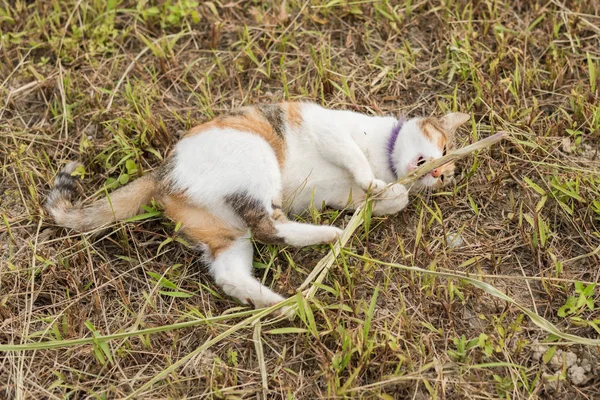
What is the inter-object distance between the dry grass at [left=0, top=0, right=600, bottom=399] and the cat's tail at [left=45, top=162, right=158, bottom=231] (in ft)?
0.32

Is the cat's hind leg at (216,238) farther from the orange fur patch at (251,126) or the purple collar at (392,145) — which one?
the purple collar at (392,145)

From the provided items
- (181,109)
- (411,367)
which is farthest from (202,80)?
(411,367)

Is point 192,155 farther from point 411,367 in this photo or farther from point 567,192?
point 567,192

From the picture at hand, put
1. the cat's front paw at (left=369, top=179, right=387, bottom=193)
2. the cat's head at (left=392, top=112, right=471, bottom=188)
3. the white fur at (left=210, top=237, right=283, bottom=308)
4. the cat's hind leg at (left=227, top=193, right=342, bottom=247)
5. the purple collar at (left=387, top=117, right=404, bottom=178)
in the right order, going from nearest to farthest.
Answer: the white fur at (left=210, top=237, right=283, bottom=308)
the cat's hind leg at (left=227, top=193, right=342, bottom=247)
the cat's front paw at (left=369, top=179, right=387, bottom=193)
the cat's head at (left=392, top=112, right=471, bottom=188)
the purple collar at (left=387, top=117, right=404, bottom=178)

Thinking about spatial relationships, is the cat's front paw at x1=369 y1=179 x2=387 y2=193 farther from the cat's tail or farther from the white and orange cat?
the cat's tail

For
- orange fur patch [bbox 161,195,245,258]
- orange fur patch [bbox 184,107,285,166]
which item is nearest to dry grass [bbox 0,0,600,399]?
orange fur patch [bbox 161,195,245,258]

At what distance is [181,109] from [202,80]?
0.91ft

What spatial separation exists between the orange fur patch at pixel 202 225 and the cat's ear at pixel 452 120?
1.57 m

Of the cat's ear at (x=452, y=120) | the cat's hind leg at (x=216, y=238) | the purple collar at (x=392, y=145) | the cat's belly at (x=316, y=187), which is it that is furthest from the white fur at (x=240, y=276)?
the cat's ear at (x=452, y=120)

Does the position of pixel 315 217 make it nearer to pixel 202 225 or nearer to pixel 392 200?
pixel 392 200

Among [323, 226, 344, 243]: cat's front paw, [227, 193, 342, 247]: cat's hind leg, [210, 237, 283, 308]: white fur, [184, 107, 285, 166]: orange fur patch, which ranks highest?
[184, 107, 285, 166]: orange fur patch

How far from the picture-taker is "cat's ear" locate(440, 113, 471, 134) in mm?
4223

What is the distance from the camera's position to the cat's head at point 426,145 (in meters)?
4.03

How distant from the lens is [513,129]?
4441 mm
